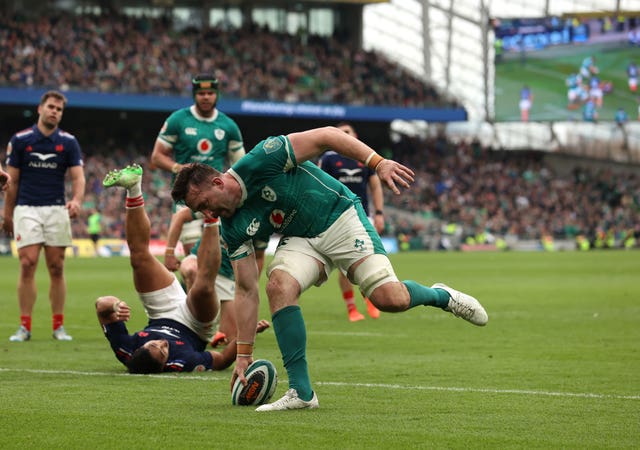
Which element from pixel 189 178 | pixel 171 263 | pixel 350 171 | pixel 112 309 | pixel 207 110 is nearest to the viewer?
pixel 189 178

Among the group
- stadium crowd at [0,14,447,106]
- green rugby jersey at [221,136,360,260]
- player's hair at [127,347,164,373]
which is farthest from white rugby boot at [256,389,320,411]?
stadium crowd at [0,14,447,106]

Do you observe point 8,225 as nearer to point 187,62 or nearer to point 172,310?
point 172,310

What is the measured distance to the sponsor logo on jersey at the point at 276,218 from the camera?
290 inches

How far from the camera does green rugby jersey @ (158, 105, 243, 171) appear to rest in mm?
12383

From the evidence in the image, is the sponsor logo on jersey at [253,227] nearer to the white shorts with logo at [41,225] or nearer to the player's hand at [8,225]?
the white shorts with logo at [41,225]

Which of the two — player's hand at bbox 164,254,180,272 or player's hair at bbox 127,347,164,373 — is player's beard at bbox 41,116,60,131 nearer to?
player's hand at bbox 164,254,180,272

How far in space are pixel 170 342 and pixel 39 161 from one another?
393 cm

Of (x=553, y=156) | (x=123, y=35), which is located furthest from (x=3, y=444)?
(x=553, y=156)

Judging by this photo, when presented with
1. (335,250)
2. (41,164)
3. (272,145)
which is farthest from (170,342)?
(41,164)

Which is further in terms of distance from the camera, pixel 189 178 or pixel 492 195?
pixel 492 195

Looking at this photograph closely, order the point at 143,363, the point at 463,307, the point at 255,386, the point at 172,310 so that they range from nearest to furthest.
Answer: the point at 255,386 → the point at 463,307 → the point at 143,363 → the point at 172,310

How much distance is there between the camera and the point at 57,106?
12031 mm

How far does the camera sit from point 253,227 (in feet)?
23.9

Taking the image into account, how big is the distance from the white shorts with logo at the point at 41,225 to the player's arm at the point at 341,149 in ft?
18.8
